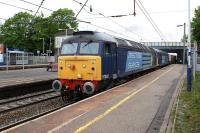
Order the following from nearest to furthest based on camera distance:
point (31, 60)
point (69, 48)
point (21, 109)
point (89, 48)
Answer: point (21, 109) < point (89, 48) < point (69, 48) < point (31, 60)

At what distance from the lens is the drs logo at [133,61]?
22855 mm

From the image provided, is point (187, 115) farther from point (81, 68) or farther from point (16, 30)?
point (16, 30)

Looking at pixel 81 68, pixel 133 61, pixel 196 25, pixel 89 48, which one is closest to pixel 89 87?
pixel 81 68

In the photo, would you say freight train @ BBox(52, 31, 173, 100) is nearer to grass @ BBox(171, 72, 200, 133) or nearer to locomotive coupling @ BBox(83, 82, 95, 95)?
locomotive coupling @ BBox(83, 82, 95, 95)

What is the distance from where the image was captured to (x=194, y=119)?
430 inches

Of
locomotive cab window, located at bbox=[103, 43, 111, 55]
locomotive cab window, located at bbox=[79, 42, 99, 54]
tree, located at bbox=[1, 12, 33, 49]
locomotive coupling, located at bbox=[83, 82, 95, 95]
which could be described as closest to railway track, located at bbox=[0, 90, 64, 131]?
locomotive coupling, located at bbox=[83, 82, 95, 95]

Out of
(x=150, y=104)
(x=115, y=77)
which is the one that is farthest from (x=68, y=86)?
(x=150, y=104)

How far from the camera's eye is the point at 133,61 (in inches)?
977

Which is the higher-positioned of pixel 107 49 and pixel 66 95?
pixel 107 49

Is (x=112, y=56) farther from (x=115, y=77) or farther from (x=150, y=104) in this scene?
(x=150, y=104)

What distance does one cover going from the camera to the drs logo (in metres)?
22.9

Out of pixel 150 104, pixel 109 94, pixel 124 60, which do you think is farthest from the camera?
pixel 124 60

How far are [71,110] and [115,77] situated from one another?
779cm

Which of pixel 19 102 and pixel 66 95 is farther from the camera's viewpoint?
pixel 66 95
